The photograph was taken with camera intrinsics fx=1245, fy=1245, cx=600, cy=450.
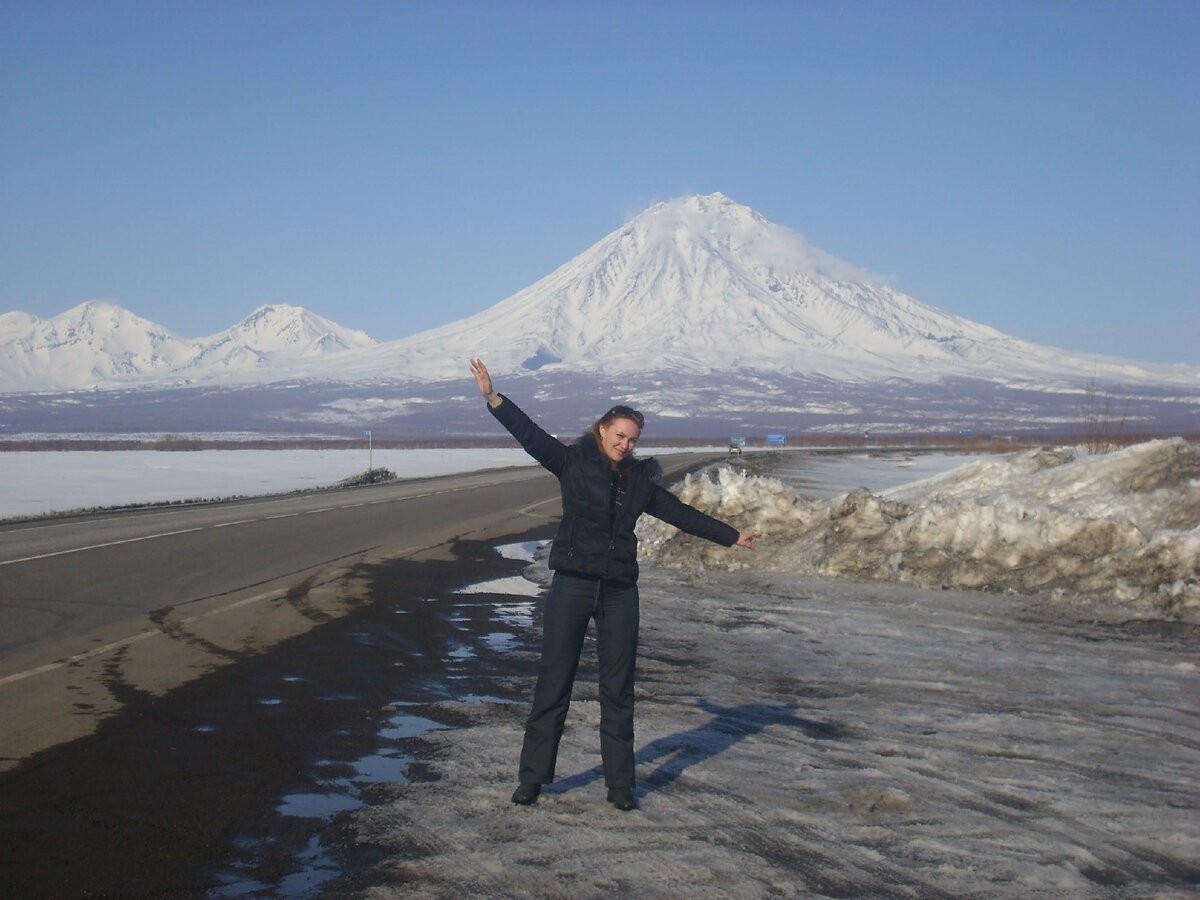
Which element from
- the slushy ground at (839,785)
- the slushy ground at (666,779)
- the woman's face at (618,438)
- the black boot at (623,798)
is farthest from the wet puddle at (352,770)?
the woman's face at (618,438)

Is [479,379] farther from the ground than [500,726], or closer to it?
farther from the ground

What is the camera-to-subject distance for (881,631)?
10734 millimetres

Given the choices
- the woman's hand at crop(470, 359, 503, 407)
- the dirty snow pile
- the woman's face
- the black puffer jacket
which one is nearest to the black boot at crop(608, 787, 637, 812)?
the black puffer jacket

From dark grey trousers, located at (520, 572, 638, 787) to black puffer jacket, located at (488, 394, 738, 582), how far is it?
0.34ft

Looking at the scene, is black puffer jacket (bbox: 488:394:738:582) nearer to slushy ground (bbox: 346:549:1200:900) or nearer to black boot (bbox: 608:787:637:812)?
black boot (bbox: 608:787:637:812)

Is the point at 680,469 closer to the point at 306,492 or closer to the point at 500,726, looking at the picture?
the point at 306,492

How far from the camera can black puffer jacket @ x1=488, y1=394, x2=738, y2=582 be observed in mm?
5684

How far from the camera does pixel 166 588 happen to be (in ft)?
42.7

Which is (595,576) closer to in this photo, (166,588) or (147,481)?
(166,588)

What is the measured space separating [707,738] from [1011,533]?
313 inches

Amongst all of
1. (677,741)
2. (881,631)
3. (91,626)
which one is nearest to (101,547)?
(91,626)

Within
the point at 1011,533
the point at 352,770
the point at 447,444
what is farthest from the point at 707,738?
the point at 447,444

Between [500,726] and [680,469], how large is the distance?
1592 inches

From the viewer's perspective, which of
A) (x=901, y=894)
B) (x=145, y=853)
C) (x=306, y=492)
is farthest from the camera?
(x=306, y=492)
